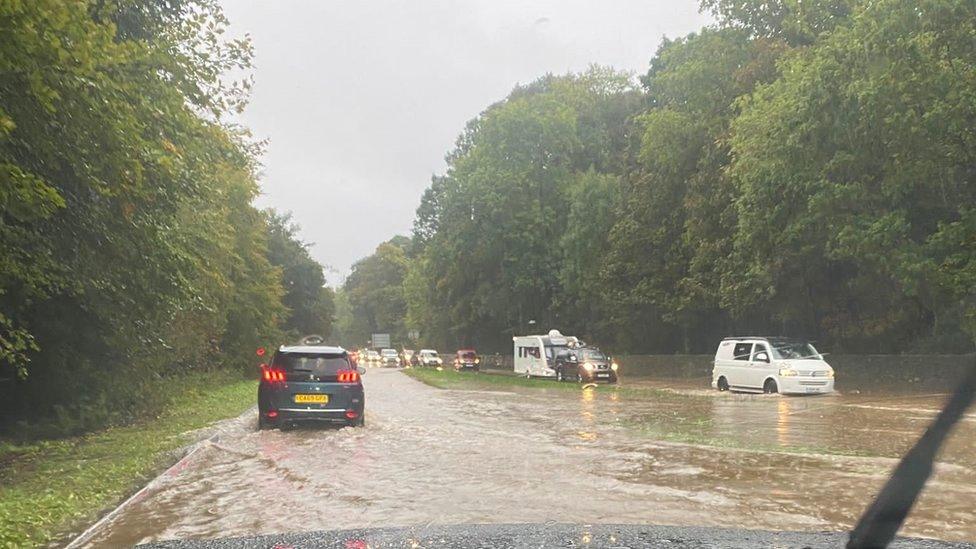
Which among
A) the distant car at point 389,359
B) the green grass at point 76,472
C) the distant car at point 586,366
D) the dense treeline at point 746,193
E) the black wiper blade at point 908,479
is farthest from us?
the distant car at point 389,359

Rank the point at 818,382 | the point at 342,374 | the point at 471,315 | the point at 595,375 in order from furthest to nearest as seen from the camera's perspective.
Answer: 1. the point at 471,315
2. the point at 595,375
3. the point at 818,382
4. the point at 342,374

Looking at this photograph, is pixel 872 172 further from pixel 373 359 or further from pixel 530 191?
pixel 373 359

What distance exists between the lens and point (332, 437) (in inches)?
576

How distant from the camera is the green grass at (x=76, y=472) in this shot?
7391 millimetres

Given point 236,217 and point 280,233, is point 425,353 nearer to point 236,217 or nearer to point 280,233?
point 280,233

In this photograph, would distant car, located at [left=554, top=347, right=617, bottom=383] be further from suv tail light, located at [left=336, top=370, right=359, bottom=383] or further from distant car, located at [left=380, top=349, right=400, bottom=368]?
distant car, located at [left=380, top=349, right=400, bottom=368]

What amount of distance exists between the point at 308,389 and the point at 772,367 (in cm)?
1429

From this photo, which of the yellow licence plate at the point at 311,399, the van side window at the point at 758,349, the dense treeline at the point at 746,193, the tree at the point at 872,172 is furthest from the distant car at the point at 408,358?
the yellow licence plate at the point at 311,399

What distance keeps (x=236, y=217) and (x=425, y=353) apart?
33281 mm

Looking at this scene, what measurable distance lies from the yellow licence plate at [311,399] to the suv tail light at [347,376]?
17.9 inches

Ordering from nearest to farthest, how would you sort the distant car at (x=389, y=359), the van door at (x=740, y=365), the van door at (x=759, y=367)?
the van door at (x=759, y=367) → the van door at (x=740, y=365) → the distant car at (x=389, y=359)

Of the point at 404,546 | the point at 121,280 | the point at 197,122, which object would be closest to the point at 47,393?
the point at 121,280

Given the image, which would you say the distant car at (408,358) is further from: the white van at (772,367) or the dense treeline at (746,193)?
the white van at (772,367)

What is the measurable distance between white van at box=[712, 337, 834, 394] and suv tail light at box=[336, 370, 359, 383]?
13.2m
